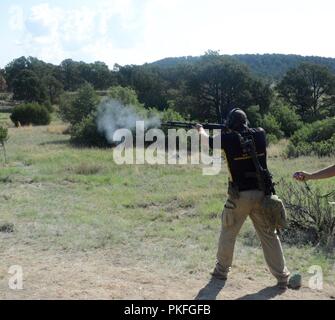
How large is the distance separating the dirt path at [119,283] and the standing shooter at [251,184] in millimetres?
446

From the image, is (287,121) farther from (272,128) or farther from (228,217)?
(228,217)

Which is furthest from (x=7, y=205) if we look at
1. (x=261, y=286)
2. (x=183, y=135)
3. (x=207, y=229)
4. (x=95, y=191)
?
(x=183, y=135)

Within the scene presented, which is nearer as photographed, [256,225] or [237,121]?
[237,121]

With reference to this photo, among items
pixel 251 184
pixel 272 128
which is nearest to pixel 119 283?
pixel 251 184

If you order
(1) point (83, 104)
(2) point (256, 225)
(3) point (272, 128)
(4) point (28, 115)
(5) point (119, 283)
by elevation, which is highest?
(1) point (83, 104)

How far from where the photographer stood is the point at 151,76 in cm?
5388

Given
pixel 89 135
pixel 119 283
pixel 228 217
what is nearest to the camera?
pixel 228 217

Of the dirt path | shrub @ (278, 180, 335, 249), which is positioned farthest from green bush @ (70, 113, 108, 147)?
the dirt path

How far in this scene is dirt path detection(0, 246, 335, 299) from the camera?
4629 millimetres

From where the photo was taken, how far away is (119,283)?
492 centimetres

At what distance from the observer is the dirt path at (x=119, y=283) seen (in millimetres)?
4629

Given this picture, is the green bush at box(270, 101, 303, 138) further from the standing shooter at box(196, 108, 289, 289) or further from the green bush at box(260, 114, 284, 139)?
the standing shooter at box(196, 108, 289, 289)

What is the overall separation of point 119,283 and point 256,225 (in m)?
1.58

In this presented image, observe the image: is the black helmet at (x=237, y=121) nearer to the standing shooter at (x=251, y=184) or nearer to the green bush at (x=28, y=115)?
the standing shooter at (x=251, y=184)
